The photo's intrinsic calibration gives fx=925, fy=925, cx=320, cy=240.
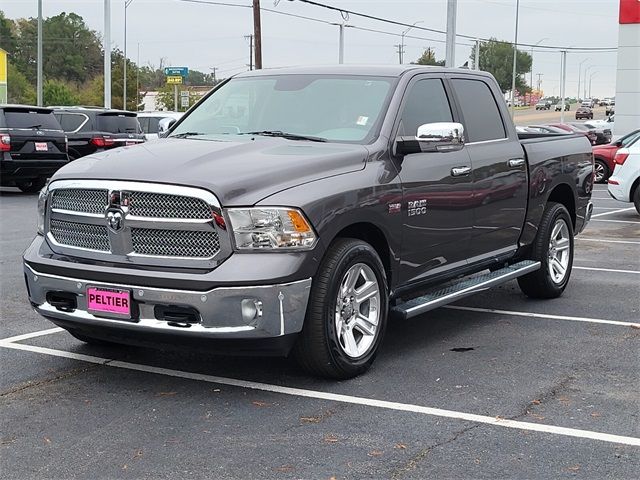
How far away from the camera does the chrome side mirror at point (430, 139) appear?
6117mm

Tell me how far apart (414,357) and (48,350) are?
251cm

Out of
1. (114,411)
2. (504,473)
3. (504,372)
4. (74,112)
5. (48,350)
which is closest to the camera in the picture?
(504,473)

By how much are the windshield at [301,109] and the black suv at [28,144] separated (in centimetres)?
1273

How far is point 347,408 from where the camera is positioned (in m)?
5.16

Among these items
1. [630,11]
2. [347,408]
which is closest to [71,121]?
[347,408]

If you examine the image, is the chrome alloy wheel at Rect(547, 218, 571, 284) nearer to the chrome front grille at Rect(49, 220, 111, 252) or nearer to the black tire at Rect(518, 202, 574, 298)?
the black tire at Rect(518, 202, 574, 298)

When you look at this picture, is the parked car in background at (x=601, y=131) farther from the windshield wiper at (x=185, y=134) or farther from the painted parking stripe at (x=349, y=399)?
the painted parking stripe at (x=349, y=399)

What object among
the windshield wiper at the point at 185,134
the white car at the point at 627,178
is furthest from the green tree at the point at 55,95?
the windshield wiper at the point at 185,134

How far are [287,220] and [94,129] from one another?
18.2m

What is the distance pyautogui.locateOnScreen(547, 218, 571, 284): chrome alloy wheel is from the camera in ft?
27.9

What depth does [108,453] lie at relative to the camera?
444 cm

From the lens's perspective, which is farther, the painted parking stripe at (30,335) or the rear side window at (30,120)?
the rear side window at (30,120)

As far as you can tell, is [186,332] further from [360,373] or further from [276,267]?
[360,373]

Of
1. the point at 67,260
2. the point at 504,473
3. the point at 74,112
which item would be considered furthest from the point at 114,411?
the point at 74,112
